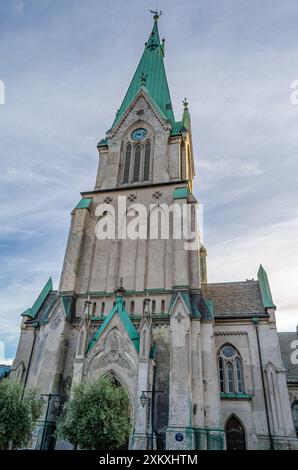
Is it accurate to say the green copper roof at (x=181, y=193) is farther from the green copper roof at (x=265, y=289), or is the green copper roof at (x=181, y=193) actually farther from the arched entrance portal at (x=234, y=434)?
the arched entrance portal at (x=234, y=434)

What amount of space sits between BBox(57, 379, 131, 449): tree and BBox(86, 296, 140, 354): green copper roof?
14.2 ft

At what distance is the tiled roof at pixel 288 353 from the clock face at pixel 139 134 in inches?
1156

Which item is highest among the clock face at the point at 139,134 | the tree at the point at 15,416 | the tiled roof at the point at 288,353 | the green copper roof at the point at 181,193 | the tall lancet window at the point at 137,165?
the clock face at the point at 139,134

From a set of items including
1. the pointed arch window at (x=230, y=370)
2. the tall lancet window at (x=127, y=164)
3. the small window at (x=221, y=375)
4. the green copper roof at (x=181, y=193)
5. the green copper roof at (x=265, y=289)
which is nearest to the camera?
the pointed arch window at (x=230, y=370)

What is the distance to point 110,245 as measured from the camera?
29.0 meters

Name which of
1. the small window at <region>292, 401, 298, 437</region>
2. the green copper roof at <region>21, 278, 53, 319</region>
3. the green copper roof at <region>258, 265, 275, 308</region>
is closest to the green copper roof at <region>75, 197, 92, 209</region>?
the green copper roof at <region>21, 278, 53, 319</region>

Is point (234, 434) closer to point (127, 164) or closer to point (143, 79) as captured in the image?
point (127, 164)

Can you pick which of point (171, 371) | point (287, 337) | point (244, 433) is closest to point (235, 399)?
point (244, 433)

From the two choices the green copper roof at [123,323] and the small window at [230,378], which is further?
the small window at [230,378]

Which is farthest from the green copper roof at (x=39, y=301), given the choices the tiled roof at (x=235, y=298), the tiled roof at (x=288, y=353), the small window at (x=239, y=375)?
the tiled roof at (x=288, y=353)

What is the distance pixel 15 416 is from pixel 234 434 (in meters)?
14.8

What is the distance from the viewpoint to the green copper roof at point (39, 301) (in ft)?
97.5

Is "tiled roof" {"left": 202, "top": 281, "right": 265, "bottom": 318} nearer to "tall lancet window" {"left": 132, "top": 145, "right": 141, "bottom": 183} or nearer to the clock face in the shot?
"tall lancet window" {"left": 132, "top": 145, "right": 141, "bottom": 183}
